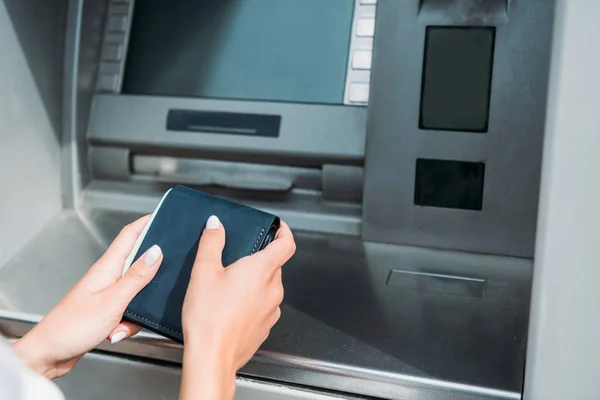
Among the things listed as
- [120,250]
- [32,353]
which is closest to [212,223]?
[120,250]

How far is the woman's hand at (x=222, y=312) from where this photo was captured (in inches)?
28.7

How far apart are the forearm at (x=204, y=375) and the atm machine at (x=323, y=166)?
224 millimetres

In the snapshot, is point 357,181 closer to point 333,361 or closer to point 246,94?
point 246,94

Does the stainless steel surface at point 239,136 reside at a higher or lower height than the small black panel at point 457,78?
lower

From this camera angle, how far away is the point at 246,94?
143 cm

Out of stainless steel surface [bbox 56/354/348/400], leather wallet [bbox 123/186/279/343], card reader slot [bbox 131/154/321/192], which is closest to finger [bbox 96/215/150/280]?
leather wallet [bbox 123/186/279/343]

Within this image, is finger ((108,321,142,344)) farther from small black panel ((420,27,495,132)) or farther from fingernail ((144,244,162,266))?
small black panel ((420,27,495,132))

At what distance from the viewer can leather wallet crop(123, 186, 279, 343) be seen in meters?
0.84

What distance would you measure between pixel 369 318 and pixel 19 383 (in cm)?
64

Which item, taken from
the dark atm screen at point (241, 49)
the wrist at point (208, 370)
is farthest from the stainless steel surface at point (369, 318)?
the dark atm screen at point (241, 49)

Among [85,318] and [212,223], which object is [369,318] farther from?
[85,318]

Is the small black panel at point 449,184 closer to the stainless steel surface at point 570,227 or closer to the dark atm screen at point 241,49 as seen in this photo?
the dark atm screen at point 241,49

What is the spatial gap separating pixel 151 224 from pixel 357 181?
592mm

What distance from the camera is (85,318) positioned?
81cm
